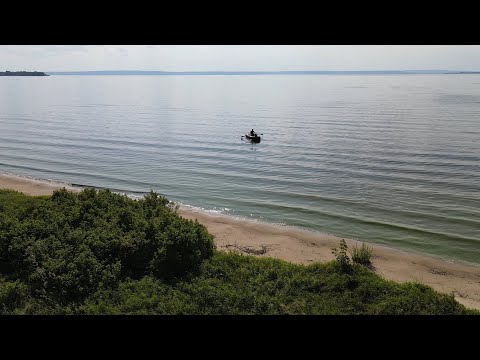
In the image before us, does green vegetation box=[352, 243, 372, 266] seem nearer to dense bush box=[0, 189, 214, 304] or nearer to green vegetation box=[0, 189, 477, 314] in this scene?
green vegetation box=[0, 189, 477, 314]

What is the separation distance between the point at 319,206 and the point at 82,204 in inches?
475

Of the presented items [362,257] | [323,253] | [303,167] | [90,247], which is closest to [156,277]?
[90,247]

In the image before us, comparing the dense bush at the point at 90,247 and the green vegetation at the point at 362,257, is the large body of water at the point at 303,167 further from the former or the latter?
the dense bush at the point at 90,247

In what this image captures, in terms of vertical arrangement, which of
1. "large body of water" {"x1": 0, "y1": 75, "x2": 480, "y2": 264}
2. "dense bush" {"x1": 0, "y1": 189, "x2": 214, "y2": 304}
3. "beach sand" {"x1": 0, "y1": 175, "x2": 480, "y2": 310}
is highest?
"large body of water" {"x1": 0, "y1": 75, "x2": 480, "y2": 264}

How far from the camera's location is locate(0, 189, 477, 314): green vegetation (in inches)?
378

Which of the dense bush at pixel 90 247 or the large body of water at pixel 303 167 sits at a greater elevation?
the large body of water at pixel 303 167

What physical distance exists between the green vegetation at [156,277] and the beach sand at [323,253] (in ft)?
9.74

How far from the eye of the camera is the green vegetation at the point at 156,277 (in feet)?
31.5

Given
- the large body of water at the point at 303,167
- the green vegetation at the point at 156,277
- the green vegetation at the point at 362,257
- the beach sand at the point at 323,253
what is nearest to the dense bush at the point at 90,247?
the green vegetation at the point at 156,277

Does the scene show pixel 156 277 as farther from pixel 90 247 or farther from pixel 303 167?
pixel 303 167

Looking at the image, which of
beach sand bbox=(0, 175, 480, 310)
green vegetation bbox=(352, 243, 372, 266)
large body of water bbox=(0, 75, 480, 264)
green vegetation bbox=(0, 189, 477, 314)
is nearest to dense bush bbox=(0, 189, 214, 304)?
green vegetation bbox=(0, 189, 477, 314)

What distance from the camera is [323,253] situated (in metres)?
16.0

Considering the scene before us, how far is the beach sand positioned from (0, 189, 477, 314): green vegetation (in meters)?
2.97

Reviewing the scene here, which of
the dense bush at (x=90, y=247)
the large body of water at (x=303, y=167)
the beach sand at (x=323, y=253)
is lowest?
the beach sand at (x=323, y=253)
